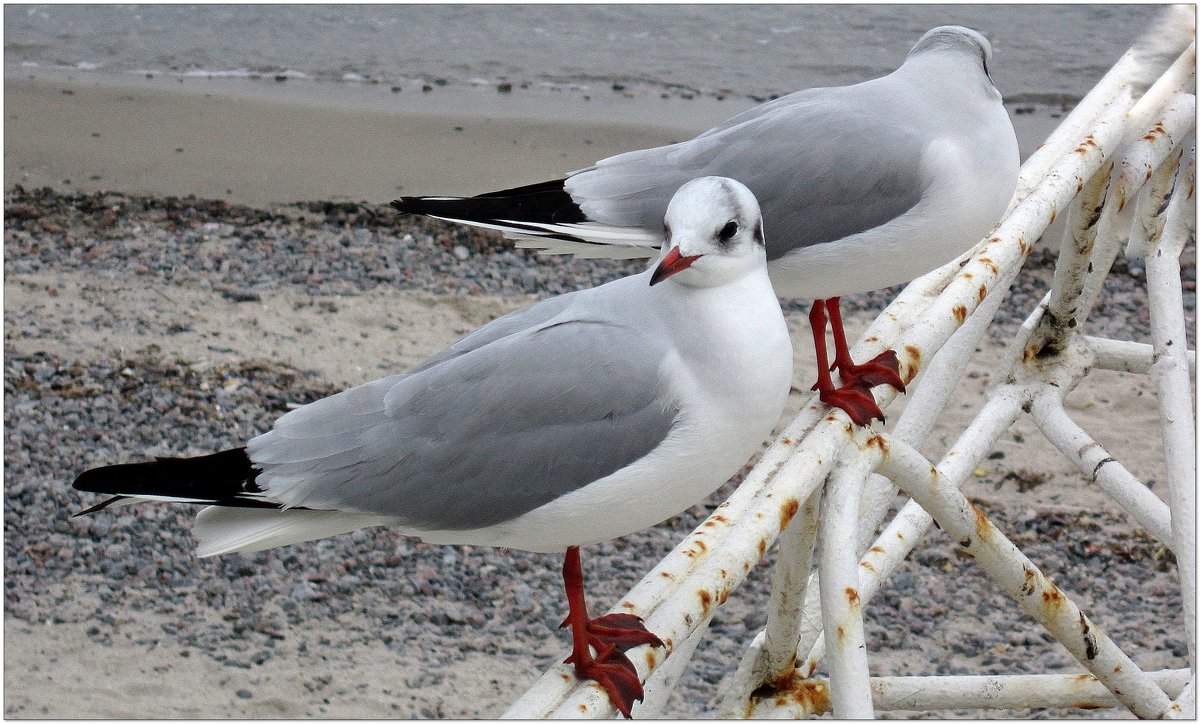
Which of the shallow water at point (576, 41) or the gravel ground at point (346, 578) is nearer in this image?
the gravel ground at point (346, 578)

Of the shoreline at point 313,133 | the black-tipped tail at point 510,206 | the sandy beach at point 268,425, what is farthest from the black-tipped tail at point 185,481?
the shoreline at point 313,133

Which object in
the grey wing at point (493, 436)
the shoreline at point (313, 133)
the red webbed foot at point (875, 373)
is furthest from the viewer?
the shoreline at point (313, 133)

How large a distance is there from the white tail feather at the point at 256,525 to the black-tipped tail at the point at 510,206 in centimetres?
62

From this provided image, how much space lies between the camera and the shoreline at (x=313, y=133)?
820 centimetres

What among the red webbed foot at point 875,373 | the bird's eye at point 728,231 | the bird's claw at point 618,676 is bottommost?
the bird's claw at point 618,676

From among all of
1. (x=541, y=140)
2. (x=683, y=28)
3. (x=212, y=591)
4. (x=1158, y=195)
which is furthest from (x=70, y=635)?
(x=683, y=28)

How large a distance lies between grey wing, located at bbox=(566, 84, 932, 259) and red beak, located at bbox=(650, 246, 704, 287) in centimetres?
70

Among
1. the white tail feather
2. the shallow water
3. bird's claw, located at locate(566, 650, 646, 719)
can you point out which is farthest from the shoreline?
bird's claw, located at locate(566, 650, 646, 719)

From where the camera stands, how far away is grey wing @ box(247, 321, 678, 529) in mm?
1956

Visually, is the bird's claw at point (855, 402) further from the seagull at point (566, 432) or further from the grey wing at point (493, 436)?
the grey wing at point (493, 436)

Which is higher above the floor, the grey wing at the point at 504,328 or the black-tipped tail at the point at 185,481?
the grey wing at the point at 504,328

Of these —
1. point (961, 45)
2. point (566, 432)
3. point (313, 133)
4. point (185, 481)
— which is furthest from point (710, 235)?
point (313, 133)

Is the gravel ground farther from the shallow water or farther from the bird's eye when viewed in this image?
the shallow water

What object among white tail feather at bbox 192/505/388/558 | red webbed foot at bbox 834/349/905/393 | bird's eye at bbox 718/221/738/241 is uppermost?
bird's eye at bbox 718/221/738/241
